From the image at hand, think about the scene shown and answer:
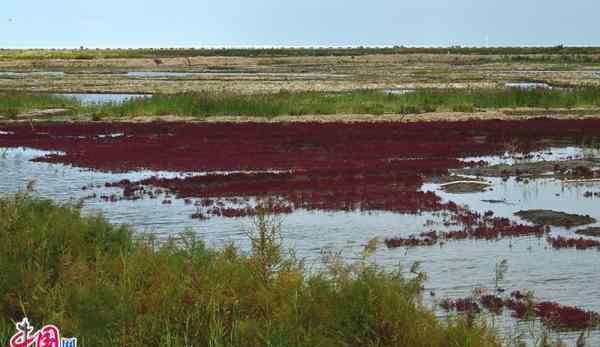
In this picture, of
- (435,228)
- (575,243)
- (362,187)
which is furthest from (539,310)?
(362,187)

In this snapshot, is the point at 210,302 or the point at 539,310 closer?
the point at 210,302

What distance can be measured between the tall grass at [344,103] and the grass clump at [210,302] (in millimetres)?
33762

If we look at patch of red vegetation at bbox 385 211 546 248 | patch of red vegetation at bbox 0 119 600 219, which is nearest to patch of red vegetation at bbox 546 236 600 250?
patch of red vegetation at bbox 385 211 546 248

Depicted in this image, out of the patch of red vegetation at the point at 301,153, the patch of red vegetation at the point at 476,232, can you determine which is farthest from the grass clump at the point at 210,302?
the patch of red vegetation at the point at 301,153

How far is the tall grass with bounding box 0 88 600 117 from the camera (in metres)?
45.1

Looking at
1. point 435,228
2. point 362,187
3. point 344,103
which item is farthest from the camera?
point 344,103

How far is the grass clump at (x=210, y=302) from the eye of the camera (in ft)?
27.7

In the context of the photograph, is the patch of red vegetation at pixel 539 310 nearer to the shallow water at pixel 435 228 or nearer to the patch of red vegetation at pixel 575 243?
the shallow water at pixel 435 228

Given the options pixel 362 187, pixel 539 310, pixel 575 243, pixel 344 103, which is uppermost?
pixel 344 103

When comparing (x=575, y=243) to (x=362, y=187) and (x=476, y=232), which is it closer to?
(x=476, y=232)

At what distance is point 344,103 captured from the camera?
46500 mm

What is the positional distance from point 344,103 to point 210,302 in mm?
37949

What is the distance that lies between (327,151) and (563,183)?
9.16 m

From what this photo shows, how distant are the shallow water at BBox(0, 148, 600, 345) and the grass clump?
3.24 meters
